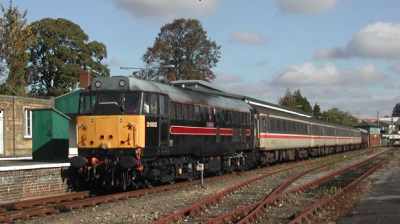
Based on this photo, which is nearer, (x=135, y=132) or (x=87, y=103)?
(x=135, y=132)

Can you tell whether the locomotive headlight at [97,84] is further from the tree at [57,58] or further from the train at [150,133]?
the tree at [57,58]

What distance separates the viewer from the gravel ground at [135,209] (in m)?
11.5

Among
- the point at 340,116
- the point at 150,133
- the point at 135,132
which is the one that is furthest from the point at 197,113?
the point at 340,116

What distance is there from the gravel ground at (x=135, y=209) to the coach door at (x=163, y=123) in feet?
5.38

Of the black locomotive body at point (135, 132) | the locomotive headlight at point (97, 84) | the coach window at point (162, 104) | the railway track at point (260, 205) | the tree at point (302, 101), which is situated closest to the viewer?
the railway track at point (260, 205)

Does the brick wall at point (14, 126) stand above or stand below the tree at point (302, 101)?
below

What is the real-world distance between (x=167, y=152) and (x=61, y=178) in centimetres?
360

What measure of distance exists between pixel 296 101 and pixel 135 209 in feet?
342

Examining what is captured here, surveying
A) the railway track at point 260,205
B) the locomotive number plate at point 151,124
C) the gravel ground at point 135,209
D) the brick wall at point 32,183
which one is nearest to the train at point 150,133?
the locomotive number plate at point 151,124

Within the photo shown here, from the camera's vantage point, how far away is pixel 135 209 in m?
12.9

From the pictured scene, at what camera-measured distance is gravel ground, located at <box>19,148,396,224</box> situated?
1151 cm

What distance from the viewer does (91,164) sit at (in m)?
15.4

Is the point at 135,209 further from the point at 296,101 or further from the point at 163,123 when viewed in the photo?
the point at 296,101

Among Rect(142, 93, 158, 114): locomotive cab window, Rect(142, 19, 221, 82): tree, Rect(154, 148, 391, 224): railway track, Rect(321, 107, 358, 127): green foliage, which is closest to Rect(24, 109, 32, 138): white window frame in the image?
Rect(154, 148, 391, 224): railway track
